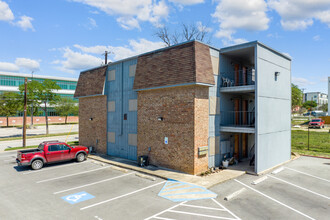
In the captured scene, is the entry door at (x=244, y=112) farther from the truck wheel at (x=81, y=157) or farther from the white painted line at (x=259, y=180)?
the truck wheel at (x=81, y=157)

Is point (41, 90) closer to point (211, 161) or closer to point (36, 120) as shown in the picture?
point (36, 120)

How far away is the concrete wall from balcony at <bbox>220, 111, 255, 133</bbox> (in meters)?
0.87

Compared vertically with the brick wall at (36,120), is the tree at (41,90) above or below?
above

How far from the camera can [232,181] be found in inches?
499

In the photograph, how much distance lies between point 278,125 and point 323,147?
444 inches

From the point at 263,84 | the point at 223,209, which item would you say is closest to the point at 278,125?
the point at 263,84

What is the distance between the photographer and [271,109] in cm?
1569

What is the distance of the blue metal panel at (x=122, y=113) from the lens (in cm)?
1814

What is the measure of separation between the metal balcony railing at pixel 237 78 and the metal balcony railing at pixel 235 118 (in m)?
2.23

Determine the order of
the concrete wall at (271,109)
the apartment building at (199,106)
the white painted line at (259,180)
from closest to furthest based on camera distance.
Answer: the white painted line at (259,180) < the apartment building at (199,106) < the concrete wall at (271,109)

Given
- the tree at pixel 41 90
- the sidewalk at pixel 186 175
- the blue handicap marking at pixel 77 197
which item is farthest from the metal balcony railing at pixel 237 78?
the tree at pixel 41 90

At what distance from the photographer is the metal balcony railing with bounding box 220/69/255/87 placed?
620 inches

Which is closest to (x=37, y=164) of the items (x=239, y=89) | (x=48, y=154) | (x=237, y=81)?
(x=48, y=154)

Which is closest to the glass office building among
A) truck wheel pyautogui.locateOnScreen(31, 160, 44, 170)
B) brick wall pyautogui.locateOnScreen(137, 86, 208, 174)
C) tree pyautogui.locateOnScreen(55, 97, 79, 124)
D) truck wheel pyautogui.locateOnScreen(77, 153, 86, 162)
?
tree pyautogui.locateOnScreen(55, 97, 79, 124)
